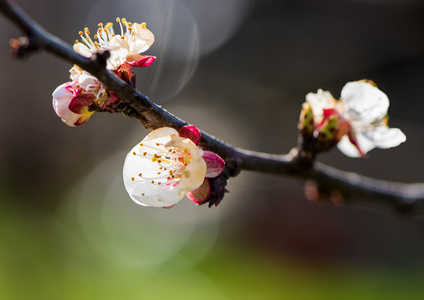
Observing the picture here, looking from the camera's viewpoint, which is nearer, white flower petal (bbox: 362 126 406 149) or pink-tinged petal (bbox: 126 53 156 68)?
pink-tinged petal (bbox: 126 53 156 68)

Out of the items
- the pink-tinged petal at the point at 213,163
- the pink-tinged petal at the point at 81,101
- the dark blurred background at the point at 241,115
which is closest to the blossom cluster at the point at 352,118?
the pink-tinged petal at the point at 213,163

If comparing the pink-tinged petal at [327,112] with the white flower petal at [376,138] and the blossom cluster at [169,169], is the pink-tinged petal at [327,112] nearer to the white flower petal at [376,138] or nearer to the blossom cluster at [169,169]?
the white flower petal at [376,138]

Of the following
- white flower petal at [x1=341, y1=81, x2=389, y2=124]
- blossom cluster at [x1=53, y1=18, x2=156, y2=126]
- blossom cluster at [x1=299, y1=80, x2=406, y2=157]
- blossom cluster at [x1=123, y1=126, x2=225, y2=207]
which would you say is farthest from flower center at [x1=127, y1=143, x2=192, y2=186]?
white flower petal at [x1=341, y1=81, x2=389, y2=124]

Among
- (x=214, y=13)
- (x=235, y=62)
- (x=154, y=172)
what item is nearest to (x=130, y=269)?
(x=154, y=172)

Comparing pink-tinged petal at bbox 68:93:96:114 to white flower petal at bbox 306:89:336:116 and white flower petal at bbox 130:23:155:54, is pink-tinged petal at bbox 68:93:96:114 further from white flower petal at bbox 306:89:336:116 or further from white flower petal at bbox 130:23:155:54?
white flower petal at bbox 306:89:336:116

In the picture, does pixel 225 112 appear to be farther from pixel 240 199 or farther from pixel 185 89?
pixel 240 199

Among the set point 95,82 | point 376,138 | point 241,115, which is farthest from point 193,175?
point 241,115
